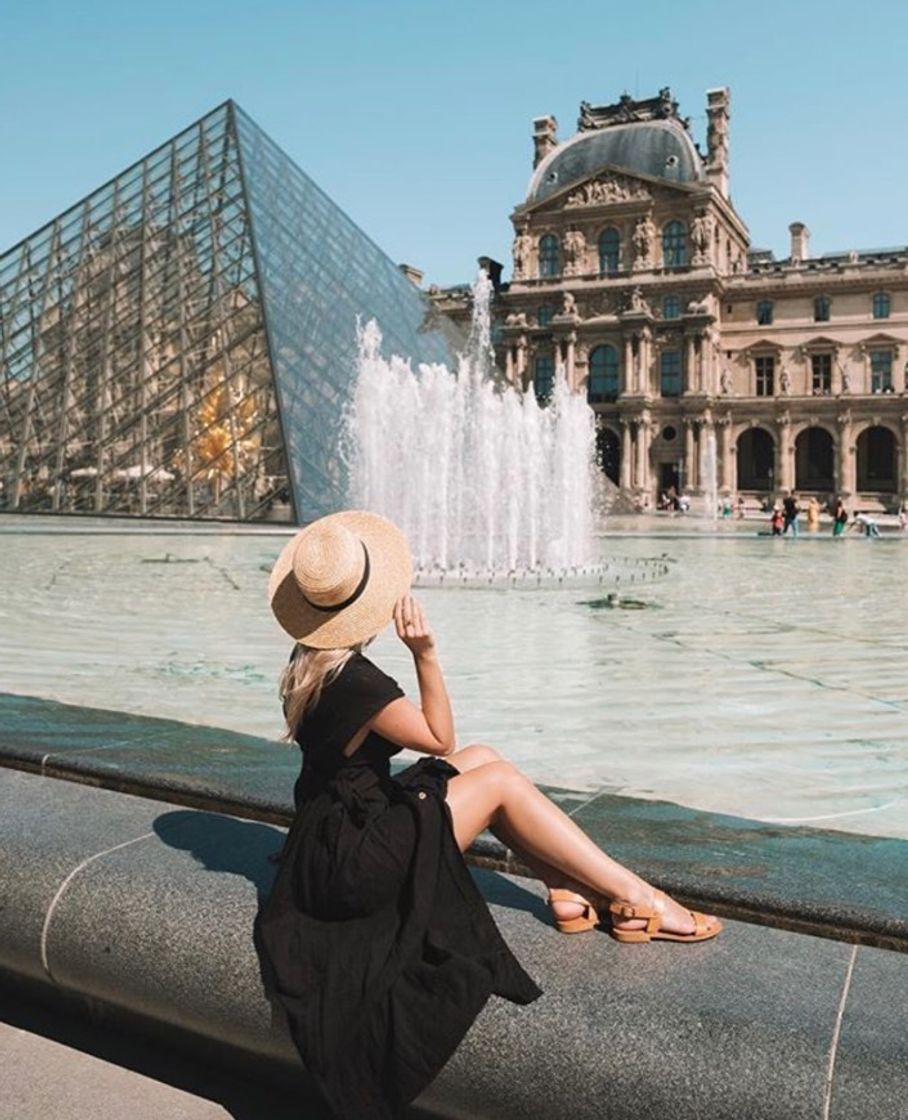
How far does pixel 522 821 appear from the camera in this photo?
2.31 metres

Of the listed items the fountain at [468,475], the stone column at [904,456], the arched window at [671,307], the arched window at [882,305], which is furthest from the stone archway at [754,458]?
the fountain at [468,475]

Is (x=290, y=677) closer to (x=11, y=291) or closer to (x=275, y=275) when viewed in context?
(x=275, y=275)

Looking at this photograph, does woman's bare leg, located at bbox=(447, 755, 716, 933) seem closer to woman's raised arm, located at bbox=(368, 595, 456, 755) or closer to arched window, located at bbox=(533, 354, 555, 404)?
woman's raised arm, located at bbox=(368, 595, 456, 755)

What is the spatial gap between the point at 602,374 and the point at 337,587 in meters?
49.5

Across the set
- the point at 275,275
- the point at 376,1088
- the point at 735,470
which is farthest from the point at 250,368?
the point at 735,470

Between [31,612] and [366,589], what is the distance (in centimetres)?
727

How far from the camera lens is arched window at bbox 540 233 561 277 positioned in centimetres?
5191

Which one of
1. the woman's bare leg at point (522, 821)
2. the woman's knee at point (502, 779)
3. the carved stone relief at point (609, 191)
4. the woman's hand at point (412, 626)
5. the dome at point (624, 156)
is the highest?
the dome at point (624, 156)

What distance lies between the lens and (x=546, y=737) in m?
5.05

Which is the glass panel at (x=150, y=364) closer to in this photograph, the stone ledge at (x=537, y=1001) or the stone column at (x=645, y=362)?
the stone ledge at (x=537, y=1001)

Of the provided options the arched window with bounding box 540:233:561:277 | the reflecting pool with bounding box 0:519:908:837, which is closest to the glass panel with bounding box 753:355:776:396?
the arched window with bounding box 540:233:561:277

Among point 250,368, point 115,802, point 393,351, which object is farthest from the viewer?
point 393,351

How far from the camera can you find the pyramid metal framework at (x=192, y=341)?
1916 cm

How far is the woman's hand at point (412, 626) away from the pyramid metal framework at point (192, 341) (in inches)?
603
